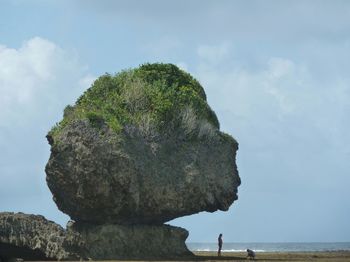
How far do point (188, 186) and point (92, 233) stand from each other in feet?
19.8

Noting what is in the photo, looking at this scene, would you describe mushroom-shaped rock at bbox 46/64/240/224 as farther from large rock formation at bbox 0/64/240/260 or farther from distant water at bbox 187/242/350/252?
distant water at bbox 187/242/350/252

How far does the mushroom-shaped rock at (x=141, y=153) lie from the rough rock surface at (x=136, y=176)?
0.18ft

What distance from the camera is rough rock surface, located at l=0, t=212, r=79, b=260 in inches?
1353

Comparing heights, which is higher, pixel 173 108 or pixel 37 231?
pixel 173 108

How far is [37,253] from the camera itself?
116 ft

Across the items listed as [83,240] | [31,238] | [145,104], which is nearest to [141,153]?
[145,104]

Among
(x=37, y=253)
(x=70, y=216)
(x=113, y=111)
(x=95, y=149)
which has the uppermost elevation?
(x=113, y=111)

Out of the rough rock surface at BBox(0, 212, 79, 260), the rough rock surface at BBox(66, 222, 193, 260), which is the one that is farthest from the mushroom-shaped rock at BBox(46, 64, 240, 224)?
the rough rock surface at BBox(0, 212, 79, 260)

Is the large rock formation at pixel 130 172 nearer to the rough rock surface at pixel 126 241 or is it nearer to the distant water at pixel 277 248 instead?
the rough rock surface at pixel 126 241

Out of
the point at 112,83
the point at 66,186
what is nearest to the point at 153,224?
the point at 66,186

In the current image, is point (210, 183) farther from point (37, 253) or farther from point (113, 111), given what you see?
point (37, 253)

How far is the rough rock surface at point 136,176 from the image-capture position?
36562mm

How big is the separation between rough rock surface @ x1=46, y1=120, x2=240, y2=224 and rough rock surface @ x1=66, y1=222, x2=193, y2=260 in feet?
2.18

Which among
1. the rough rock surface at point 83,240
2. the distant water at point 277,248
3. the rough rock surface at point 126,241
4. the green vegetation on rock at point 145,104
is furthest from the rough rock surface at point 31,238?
the distant water at point 277,248
